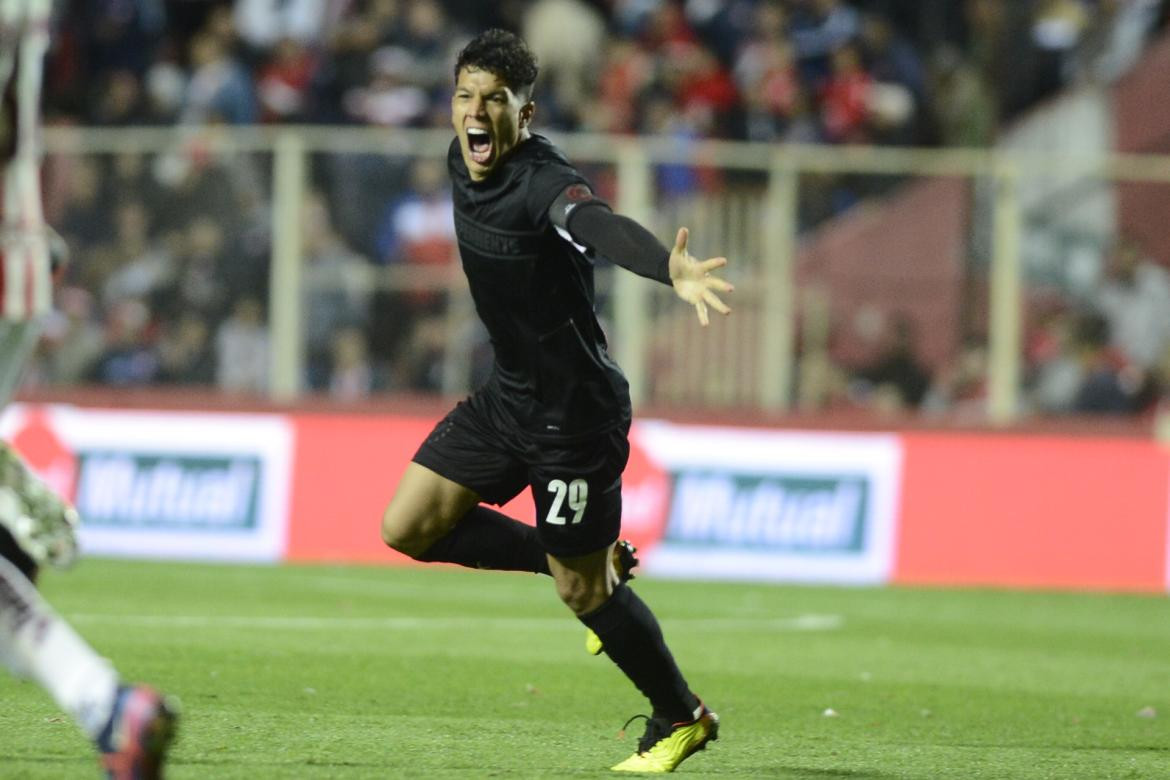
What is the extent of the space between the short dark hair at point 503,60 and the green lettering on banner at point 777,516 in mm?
8285

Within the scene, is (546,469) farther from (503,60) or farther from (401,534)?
(503,60)

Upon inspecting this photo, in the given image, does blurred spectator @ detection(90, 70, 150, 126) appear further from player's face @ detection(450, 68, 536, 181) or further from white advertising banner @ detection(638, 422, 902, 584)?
player's face @ detection(450, 68, 536, 181)

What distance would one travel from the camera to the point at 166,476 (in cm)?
1459

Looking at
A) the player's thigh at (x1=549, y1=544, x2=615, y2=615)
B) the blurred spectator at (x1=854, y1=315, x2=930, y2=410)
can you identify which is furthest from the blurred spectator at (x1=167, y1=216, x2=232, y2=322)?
the player's thigh at (x1=549, y1=544, x2=615, y2=615)

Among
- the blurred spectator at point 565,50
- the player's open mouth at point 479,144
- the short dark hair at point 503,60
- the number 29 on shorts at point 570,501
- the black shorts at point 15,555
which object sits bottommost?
the black shorts at point 15,555

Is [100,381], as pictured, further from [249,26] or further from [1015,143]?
[1015,143]

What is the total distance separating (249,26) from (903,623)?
9.47 m

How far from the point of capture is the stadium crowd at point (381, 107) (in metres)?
15.0

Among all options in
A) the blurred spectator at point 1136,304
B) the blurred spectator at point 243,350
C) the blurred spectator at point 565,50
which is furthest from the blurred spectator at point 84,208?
the blurred spectator at point 1136,304

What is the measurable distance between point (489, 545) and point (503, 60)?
164cm

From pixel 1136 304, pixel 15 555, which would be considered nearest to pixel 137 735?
pixel 15 555

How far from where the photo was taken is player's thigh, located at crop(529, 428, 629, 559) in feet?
20.5

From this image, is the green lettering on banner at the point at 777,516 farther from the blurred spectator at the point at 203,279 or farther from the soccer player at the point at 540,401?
the soccer player at the point at 540,401

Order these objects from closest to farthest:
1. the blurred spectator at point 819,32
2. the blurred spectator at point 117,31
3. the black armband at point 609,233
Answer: the black armband at point 609,233 → the blurred spectator at point 819,32 → the blurred spectator at point 117,31
